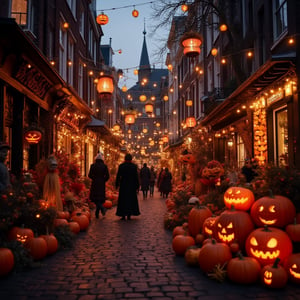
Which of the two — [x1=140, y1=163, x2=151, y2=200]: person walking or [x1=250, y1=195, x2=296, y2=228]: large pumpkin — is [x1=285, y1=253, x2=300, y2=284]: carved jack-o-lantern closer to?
[x1=250, y1=195, x2=296, y2=228]: large pumpkin

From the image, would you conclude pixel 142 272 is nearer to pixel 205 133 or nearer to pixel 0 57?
pixel 0 57

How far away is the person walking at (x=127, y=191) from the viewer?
11.5m

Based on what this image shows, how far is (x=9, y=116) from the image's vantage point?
10.8 meters

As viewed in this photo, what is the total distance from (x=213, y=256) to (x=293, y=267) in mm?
992

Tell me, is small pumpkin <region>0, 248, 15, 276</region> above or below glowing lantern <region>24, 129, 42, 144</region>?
below

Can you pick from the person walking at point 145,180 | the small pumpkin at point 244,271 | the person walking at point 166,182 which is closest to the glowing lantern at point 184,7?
the person walking at point 166,182

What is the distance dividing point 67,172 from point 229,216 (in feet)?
22.2

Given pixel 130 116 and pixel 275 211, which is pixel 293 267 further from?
pixel 130 116

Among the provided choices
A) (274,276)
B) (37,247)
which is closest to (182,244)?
(274,276)

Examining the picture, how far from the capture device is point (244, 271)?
15.9 ft

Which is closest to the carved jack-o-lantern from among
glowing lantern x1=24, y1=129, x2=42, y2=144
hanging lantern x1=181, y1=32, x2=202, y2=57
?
glowing lantern x1=24, y1=129, x2=42, y2=144

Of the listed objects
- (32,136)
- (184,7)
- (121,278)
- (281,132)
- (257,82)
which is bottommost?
(121,278)

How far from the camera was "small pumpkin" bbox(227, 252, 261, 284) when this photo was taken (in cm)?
485

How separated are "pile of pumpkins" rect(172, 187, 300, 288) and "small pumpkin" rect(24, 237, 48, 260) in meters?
2.23
